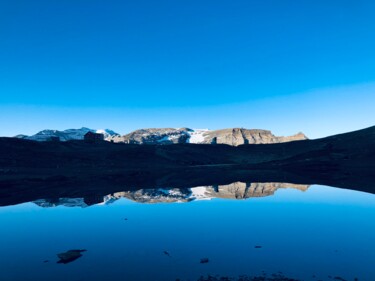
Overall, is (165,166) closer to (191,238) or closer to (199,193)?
(199,193)

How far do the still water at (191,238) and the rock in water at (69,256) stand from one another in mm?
461

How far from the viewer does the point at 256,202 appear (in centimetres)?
4309

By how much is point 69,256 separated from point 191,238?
9.41 meters

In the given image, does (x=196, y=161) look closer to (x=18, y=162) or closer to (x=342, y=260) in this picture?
(x=18, y=162)

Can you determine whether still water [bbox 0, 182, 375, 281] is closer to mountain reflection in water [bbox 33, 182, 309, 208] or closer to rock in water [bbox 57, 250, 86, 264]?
rock in water [bbox 57, 250, 86, 264]

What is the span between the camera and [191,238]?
24844mm

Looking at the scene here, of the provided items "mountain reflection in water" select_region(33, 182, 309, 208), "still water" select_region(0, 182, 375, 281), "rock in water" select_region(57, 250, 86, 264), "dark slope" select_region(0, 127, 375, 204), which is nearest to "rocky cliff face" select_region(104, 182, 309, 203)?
"mountain reflection in water" select_region(33, 182, 309, 208)

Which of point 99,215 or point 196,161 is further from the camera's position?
point 196,161

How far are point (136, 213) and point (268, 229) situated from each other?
16302mm

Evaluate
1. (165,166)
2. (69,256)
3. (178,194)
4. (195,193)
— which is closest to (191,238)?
(69,256)

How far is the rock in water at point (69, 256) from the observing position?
20172 mm

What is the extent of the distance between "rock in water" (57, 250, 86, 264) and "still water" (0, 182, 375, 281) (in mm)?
461

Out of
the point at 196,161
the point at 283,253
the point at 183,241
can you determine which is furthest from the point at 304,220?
the point at 196,161

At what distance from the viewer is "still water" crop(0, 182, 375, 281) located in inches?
707
